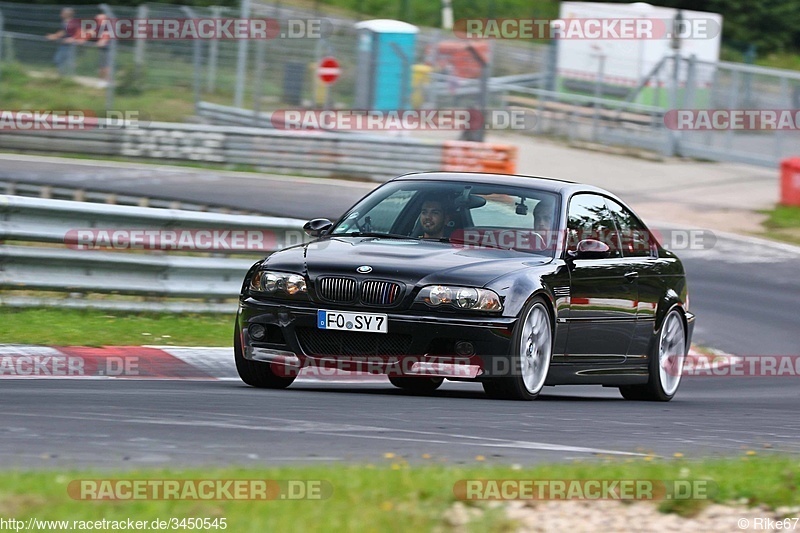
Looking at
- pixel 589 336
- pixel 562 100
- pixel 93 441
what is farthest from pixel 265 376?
pixel 562 100

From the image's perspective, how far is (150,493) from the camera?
15.8ft

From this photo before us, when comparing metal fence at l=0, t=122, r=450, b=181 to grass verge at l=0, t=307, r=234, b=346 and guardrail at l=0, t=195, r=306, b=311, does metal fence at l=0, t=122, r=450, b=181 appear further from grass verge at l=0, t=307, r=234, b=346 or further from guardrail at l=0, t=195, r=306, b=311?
grass verge at l=0, t=307, r=234, b=346

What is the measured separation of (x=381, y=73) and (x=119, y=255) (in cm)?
1610

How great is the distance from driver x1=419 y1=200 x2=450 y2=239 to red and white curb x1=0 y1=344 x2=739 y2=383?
1.49 metres

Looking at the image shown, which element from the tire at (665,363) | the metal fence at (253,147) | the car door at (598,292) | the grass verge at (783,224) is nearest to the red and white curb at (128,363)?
the car door at (598,292)

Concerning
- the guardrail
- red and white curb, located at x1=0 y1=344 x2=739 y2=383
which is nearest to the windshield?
red and white curb, located at x1=0 y1=344 x2=739 y2=383

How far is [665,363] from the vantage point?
34.7ft

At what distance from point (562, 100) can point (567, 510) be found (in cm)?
2837

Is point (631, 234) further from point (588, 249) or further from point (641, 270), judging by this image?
point (588, 249)

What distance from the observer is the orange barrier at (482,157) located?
78.3 ft

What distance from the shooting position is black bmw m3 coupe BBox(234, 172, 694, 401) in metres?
8.25

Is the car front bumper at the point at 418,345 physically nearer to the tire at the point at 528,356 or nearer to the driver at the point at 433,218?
the tire at the point at 528,356

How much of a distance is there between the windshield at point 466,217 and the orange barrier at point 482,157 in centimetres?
1433

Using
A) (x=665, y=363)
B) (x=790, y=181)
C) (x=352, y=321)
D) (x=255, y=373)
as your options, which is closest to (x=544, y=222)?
(x=352, y=321)
